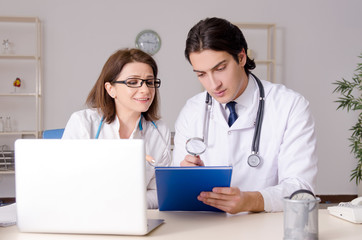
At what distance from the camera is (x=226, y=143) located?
6.22 ft

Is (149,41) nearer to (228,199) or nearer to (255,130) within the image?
(255,130)

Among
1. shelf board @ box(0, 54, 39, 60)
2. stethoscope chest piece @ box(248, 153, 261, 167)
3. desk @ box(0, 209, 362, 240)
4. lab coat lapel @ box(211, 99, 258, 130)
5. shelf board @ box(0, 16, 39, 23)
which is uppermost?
shelf board @ box(0, 16, 39, 23)

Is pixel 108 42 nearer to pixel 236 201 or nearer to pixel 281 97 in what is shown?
pixel 281 97

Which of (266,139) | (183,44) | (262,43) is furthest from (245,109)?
(262,43)

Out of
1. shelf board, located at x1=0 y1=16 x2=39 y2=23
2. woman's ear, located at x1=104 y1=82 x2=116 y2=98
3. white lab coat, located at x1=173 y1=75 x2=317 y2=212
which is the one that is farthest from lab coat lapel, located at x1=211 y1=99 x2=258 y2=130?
shelf board, located at x1=0 y1=16 x2=39 y2=23

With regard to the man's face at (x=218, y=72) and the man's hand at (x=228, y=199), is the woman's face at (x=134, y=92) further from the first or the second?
the man's hand at (x=228, y=199)

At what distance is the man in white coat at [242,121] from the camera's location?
1.75m

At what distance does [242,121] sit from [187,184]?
1.81 ft

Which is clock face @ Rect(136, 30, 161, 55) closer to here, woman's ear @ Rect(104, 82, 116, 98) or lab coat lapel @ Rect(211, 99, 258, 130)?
woman's ear @ Rect(104, 82, 116, 98)

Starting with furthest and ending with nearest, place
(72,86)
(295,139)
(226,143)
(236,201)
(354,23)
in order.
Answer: (354,23) < (72,86) < (226,143) < (295,139) < (236,201)

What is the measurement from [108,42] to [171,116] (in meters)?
1.16

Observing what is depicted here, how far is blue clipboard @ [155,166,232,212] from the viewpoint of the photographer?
133cm

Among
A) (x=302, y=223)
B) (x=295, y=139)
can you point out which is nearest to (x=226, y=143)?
(x=295, y=139)

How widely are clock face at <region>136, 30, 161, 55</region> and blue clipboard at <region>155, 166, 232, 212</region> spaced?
3.90 m
